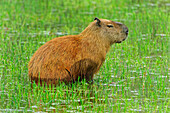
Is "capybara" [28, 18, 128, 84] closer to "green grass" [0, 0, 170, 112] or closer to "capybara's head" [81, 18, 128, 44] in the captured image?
"capybara's head" [81, 18, 128, 44]

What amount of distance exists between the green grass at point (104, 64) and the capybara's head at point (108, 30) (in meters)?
0.74

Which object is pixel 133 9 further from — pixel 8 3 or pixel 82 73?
pixel 82 73

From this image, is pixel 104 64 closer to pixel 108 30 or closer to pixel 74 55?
pixel 108 30

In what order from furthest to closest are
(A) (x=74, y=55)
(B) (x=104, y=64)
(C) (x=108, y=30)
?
Answer: 1. (B) (x=104, y=64)
2. (C) (x=108, y=30)
3. (A) (x=74, y=55)

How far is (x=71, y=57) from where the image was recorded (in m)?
8.66

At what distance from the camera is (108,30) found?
9328 millimetres

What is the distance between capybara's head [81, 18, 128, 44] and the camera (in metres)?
9.22

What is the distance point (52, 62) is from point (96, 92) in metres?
Result: 1.14

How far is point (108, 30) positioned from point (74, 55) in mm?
1115

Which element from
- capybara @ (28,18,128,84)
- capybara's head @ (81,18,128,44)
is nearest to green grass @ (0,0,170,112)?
capybara @ (28,18,128,84)

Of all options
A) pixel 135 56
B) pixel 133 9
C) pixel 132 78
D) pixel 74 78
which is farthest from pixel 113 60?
pixel 133 9

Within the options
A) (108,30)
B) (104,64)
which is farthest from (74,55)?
(104,64)

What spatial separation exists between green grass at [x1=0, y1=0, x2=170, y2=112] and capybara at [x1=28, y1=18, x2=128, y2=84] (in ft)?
0.77

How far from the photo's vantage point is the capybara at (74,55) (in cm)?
848
